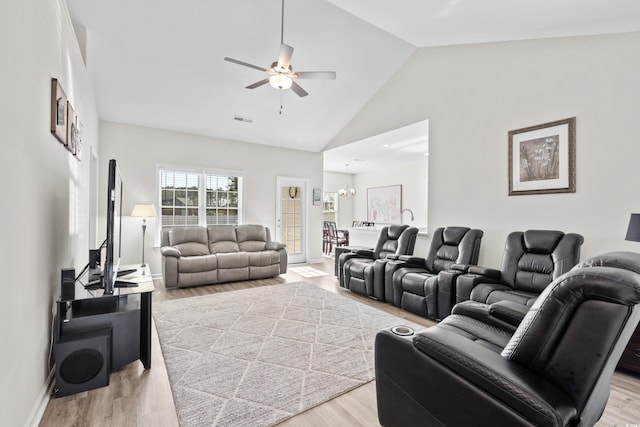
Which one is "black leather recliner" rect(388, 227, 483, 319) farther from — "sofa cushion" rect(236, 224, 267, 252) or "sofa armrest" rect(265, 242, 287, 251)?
"sofa cushion" rect(236, 224, 267, 252)

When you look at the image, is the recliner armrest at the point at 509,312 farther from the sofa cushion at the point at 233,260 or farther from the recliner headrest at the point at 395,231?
the sofa cushion at the point at 233,260

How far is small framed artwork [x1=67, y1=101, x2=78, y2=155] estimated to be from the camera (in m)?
2.44

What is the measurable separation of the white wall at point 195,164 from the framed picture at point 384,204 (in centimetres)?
288

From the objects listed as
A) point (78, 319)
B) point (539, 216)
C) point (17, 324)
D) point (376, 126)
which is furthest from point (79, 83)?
point (539, 216)

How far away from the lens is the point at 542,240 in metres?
2.88

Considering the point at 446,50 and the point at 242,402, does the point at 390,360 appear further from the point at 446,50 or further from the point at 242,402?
the point at 446,50

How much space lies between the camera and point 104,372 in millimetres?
1979

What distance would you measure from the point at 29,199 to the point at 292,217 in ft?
18.0

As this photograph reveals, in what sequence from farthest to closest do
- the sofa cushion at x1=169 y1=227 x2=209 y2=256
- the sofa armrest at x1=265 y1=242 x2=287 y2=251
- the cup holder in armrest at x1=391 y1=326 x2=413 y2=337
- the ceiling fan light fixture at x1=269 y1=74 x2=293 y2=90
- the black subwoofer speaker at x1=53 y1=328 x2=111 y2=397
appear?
the sofa armrest at x1=265 y1=242 x2=287 y2=251
the sofa cushion at x1=169 y1=227 x2=209 y2=256
the ceiling fan light fixture at x1=269 y1=74 x2=293 y2=90
the black subwoofer speaker at x1=53 y1=328 x2=111 y2=397
the cup holder in armrest at x1=391 y1=326 x2=413 y2=337

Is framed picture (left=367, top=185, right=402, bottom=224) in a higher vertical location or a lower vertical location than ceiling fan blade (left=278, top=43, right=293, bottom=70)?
lower

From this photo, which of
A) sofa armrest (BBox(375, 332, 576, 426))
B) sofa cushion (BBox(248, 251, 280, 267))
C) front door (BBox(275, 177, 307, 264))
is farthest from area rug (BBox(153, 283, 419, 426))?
front door (BBox(275, 177, 307, 264))

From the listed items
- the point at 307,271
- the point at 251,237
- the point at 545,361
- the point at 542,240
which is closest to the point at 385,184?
A: the point at 307,271

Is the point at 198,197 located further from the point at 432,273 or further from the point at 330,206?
the point at 330,206

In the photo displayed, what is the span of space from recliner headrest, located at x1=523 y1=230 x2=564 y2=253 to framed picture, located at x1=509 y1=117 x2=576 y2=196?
2.03 ft
